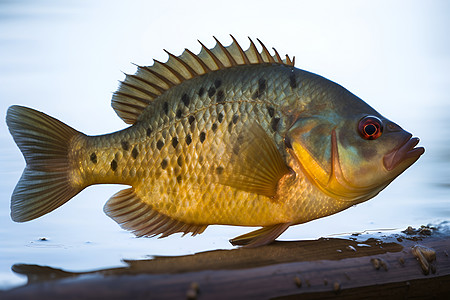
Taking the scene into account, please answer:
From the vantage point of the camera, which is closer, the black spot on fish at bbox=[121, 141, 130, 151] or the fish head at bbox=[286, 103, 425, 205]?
the fish head at bbox=[286, 103, 425, 205]

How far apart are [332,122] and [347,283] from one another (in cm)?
62

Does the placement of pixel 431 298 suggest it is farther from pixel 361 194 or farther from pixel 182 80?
pixel 182 80

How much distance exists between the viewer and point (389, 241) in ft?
8.02

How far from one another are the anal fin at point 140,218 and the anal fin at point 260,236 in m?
0.15

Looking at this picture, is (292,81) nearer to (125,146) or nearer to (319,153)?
(319,153)

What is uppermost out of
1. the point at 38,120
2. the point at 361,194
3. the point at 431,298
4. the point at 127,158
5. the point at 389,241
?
the point at 38,120

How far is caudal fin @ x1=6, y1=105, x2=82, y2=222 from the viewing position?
2.51 meters

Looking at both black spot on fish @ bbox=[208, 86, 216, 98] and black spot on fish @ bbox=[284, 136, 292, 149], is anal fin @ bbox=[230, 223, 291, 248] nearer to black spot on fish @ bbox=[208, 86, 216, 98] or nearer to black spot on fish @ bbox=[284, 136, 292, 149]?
black spot on fish @ bbox=[284, 136, 292, 149]

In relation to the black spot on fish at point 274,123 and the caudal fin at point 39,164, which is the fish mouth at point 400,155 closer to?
the black spot on fish at point 274,123

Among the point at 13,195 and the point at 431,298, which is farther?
the point at 13,195

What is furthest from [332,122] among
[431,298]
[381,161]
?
[431,298]

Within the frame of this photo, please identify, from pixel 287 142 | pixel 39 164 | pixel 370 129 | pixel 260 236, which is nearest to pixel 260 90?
pixel 287 142

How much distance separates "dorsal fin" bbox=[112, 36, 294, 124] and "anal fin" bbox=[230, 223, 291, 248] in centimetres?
63

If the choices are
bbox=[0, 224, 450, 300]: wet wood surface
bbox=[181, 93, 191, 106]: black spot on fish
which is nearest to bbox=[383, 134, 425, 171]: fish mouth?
bbox=[0, 224, 450, 300]: wet wood surface
